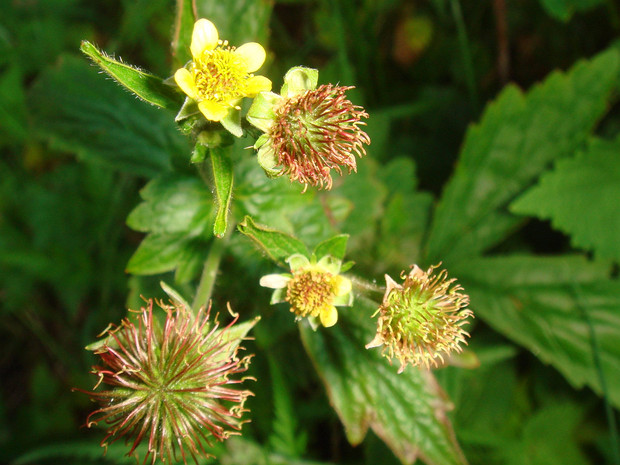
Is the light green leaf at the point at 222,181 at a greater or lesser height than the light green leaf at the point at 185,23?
lesser

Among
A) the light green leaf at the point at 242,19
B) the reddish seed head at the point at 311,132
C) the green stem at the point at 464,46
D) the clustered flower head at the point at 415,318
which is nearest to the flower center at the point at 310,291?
the clustered flower head at the point at 415,318

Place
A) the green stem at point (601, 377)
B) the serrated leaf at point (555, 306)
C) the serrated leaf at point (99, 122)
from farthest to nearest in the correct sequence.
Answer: the serrated leaf at point (555, 306) < the serrated leaf at point (99, 122) < the green stem at point (601, 377)

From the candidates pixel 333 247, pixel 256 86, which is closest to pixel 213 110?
pixel 256 86

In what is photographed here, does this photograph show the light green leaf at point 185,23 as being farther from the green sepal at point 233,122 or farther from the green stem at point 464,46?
the green stem at point 464,46

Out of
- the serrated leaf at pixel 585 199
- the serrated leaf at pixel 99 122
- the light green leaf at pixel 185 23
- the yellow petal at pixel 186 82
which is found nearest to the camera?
the yellow petal at pixel 186 82

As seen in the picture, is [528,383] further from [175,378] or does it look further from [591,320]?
[175,378]

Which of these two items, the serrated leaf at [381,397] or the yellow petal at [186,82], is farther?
the serrated leaf at [381,397]

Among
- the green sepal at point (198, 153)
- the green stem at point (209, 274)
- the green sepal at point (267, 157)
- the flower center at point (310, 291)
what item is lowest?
the flower center at point (310, 291)

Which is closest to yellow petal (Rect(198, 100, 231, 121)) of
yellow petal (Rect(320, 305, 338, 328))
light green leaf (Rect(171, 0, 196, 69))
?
light green leaf (Rect(171, 0, 196, 69))

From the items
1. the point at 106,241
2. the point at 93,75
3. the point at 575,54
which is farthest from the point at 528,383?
the point at 93,75
